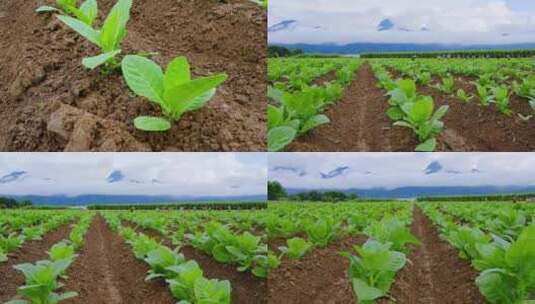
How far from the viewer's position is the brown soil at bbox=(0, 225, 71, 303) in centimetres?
165

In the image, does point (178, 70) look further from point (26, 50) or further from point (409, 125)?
point (409, 125)

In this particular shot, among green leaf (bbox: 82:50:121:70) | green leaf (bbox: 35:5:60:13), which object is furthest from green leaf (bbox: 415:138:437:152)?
green leaf (bbox: 35:5:60:13)

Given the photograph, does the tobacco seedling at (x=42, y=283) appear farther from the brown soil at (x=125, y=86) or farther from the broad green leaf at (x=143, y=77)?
the broad green leaf at (x=143, y=77)

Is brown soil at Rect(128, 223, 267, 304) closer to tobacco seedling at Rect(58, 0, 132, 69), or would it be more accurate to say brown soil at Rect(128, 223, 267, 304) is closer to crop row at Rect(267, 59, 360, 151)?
crop row at Rect(267, 59, 360, 151)

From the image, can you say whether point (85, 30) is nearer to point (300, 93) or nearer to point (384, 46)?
point (300, 93)

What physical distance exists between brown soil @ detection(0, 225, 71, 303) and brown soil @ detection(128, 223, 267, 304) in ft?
0.96

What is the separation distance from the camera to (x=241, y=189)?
1525mm

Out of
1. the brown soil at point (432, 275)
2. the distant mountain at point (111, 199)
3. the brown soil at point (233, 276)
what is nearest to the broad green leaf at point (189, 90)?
the distant mountain at point (111, 199)

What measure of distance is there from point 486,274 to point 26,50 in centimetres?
129

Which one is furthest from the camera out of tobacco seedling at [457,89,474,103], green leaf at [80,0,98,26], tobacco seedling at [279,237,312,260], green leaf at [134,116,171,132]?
tobacco seedling at [279,237,312,260]

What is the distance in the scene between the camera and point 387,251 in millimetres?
1538

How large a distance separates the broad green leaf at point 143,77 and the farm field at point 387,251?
47cm

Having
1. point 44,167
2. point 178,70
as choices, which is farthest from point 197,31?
point 44,167

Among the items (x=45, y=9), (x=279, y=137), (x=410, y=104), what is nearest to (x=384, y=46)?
(x=410, y=104)
